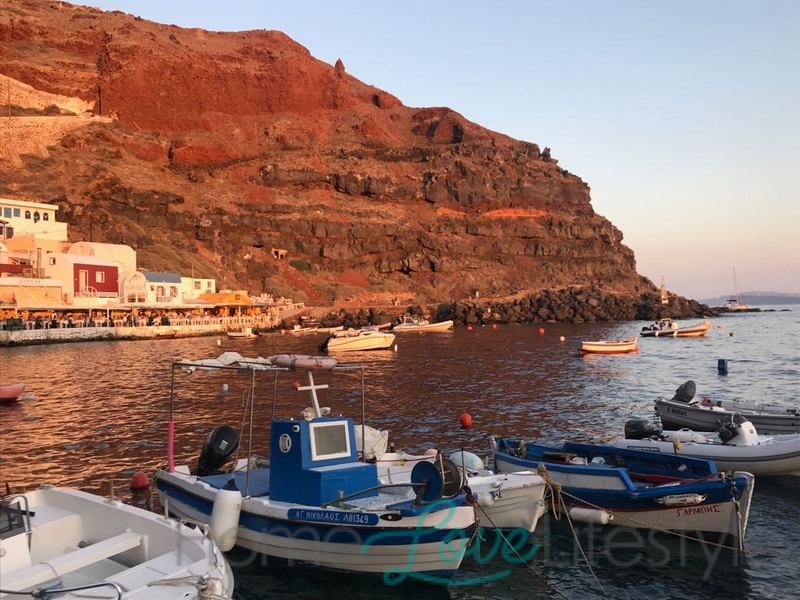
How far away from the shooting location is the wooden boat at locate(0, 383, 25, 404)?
29.0m

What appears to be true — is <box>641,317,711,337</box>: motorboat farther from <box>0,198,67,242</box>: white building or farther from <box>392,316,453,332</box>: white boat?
<box>0,198,67,242</box>: white building

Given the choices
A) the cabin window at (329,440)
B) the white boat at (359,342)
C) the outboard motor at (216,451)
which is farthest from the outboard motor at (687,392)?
the white boat at (359,342)

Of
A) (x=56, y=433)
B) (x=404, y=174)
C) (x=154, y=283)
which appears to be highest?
(x=404, y=174)

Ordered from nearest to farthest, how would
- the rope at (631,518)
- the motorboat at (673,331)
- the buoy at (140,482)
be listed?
the rope at (631,518)
the buoy at (140,482)
the motorboat at (673,331)

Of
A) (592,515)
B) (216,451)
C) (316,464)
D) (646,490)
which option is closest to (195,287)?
(216,451)

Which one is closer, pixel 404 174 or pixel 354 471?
pixel 354 471

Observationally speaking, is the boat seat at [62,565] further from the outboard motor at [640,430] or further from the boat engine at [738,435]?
the boat engine at [738,435]

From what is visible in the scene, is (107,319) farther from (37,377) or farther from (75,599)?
(75,599)

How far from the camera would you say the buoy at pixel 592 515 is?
13625 millimetres

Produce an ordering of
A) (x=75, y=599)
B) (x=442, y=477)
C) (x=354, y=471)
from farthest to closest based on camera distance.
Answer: (x=354, y=471) → (x=442, y=477) → (x=75, y=599)

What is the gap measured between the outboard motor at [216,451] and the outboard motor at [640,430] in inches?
474

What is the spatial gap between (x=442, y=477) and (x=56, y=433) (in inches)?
753

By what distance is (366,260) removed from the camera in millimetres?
126375

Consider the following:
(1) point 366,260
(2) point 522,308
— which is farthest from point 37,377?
(1) point 366,260
